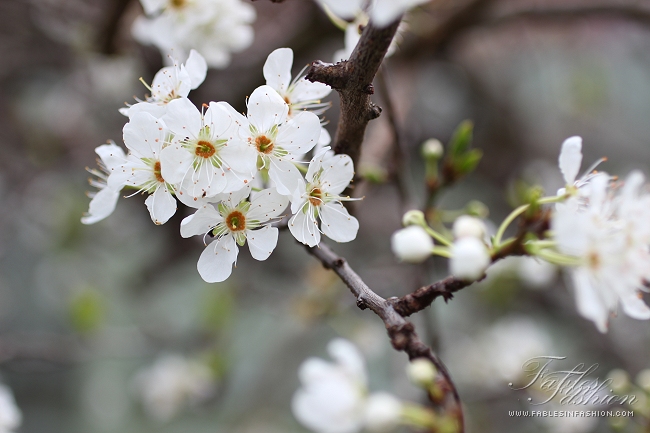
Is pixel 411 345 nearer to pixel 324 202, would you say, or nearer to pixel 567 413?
pixel 324 202

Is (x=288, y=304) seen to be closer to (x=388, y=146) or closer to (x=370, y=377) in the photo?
(x=370, y=377)

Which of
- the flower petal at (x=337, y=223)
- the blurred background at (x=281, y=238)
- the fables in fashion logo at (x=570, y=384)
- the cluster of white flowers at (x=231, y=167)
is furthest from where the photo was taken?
the blurred background at (x=281, y=238)

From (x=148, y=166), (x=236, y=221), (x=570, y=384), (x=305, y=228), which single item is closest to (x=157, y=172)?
(x=148, y=166)

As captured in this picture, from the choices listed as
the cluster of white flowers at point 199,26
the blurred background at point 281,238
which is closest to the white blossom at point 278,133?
the cluster of white flowers at point 199,26

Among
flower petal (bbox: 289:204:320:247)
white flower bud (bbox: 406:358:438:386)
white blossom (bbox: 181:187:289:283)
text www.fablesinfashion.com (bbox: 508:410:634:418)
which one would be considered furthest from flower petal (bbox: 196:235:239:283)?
text www.fablesinfashion.com (bbox: 508:410:634:418)

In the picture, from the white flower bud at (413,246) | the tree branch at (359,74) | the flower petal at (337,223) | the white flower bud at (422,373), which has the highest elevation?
the tree branch at (359,74)

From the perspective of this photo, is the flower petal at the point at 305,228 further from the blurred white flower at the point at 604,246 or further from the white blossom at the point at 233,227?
the blurred white flower at the point at 604,246

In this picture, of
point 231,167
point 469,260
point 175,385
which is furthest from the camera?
point 175,385
